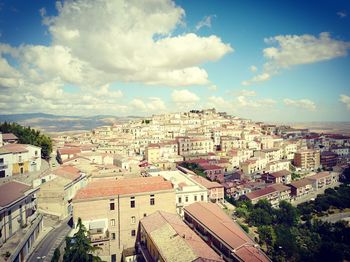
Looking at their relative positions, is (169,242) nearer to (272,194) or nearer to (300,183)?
(272,194)

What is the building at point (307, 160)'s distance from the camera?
75062 millimetres

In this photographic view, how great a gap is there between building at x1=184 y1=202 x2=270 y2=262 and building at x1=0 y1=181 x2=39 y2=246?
586 inches

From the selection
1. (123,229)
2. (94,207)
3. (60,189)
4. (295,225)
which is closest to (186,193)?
(123,229)

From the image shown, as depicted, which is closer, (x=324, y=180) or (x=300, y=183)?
(x=300, y=183)

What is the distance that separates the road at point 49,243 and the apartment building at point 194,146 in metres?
45.5

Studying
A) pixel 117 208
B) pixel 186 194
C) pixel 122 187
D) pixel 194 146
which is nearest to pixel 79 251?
pixel 117 208

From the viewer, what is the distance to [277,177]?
59562 mm

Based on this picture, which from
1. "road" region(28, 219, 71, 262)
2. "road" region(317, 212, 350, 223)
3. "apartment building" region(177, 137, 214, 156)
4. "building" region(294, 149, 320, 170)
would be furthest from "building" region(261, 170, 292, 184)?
"road" region(28, 219, 71, 262)

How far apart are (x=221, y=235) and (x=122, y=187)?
33.0 feet

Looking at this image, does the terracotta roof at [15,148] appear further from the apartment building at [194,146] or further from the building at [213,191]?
the apartment building at [194,146]

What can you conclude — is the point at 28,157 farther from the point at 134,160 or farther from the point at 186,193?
the point at 186,193

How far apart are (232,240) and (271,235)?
17.3 meters

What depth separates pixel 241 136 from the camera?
3465 inches

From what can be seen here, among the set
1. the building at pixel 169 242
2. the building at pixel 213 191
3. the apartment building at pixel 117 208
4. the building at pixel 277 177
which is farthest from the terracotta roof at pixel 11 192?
the building at pixel 277 177
